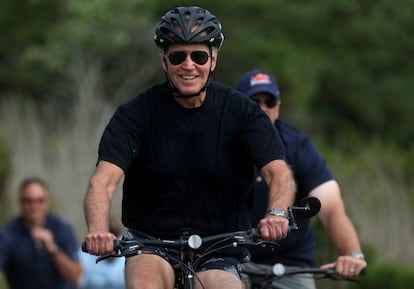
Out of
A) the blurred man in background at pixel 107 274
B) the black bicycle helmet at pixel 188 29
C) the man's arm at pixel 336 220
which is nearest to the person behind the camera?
the black bicycle helmet at pixel 188 29

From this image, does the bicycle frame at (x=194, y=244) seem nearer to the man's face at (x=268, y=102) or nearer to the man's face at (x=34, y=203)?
the man's face at (x=268, y=102)

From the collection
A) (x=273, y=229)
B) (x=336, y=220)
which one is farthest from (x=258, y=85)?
(x=273, y=229)

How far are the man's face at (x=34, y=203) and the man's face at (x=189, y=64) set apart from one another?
624cm

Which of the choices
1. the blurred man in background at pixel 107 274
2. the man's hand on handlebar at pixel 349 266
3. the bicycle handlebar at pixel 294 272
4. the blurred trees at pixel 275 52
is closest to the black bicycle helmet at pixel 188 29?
the bicycle handlebar at pixel 294 272

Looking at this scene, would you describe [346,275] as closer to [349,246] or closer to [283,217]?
[349,246]

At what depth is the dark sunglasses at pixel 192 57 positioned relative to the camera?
312 inches

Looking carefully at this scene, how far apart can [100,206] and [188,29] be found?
1125mm

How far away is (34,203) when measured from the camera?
14008 mm

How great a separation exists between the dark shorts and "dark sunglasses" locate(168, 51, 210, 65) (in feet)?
3.33

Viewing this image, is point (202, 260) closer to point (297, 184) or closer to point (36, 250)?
point (297, 184)

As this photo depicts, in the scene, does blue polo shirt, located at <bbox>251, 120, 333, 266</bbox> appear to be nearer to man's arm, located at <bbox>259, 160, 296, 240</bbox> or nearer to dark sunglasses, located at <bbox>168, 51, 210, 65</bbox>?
man's arm, located at <bbox>259, 160, 296, 240</bbox>

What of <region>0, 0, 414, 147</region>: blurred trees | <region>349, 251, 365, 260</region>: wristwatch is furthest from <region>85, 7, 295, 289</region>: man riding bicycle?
<region>0, 0, 414, 147</region>: blurred trees

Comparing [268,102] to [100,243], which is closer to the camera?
[100,243]

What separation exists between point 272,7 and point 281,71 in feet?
5.77
